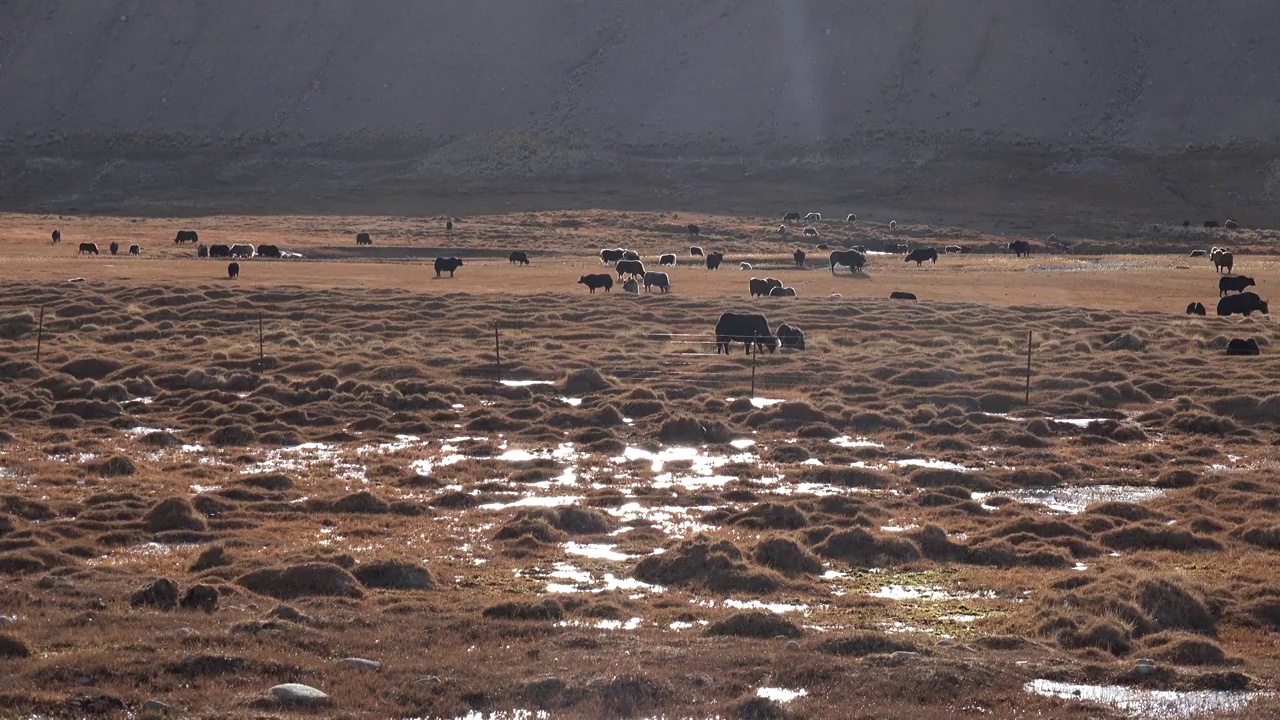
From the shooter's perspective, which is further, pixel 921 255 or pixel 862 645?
pixel 921 255

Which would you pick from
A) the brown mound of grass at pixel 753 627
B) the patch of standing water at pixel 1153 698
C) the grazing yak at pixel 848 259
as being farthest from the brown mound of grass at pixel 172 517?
the grazing yak at pixel 848 259

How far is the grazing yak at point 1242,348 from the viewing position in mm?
35719

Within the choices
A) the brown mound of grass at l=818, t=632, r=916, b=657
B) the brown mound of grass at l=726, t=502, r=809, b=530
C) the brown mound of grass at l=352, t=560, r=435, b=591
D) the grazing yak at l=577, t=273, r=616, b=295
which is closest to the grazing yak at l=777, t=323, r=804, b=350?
the grazing yak at l=577, t=273, r=616, b=295

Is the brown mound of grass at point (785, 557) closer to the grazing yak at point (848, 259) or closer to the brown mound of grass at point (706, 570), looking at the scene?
the brown mound of grass at point (706, 570)

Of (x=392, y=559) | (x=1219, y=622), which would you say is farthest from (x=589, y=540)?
(x=1219, y=622)

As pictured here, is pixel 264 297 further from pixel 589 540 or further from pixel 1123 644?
pixel 1123 644

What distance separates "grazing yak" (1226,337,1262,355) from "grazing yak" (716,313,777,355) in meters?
11.5

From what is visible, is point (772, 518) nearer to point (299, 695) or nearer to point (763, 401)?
point (299, 695)

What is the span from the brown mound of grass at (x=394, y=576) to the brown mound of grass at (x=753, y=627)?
3442mm

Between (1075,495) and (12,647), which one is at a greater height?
(12,647)

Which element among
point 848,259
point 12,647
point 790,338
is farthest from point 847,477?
point 848,259

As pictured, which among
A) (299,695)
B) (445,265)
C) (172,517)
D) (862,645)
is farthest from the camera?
(445,265)

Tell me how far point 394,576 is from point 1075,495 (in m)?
10.9

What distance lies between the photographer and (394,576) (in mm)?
14727
